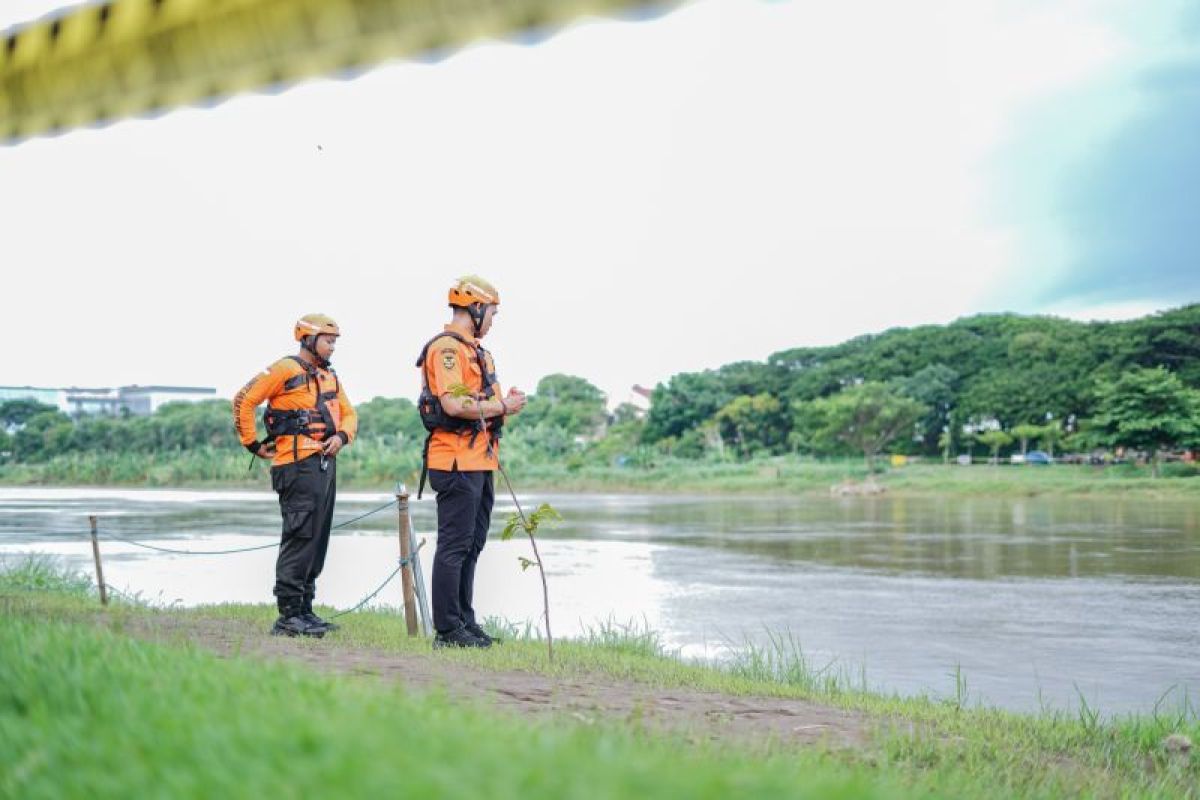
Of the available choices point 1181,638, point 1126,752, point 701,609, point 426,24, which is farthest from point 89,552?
point 426,24

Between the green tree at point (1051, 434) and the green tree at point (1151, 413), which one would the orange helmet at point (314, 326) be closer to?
the green tree at point (1151, 413)

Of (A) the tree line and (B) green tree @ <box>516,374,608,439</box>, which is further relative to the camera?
(B) green tree @ <box>516,374,608,439</box>

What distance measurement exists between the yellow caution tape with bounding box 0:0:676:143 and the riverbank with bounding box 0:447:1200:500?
151 ft

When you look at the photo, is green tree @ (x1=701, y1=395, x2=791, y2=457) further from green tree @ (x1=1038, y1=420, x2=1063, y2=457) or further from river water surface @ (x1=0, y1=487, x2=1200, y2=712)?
river water surface @ (x1=0, y1=487, x2=1200, y2=712)

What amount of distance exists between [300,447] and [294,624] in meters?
1.04

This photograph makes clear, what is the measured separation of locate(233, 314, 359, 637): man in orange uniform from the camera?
24.8 feet

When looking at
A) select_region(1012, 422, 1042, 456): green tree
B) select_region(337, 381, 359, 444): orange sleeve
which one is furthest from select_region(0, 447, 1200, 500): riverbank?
select_region(337, 381, 359, 444): orange sleeve

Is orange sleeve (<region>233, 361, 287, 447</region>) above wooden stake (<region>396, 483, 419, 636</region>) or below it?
above

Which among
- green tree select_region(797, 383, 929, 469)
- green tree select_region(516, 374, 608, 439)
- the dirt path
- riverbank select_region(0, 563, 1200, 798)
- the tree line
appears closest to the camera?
riverbank select_region(0, 563, 1200, 798)

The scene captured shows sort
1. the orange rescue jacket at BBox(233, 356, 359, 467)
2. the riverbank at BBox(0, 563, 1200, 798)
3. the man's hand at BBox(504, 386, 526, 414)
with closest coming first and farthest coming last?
the riverbank at BBox(0, 563, 1200, 798), the man's hand at BBox(504, 386, 526, 414), the orange rescue jacket at BBox(233, 356, 359, 467)

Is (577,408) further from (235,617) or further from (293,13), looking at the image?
(293,13)

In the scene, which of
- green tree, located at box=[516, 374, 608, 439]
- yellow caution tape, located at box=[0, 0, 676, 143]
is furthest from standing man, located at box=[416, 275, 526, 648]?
green tree, located at box=[516, 374, 608, 439]

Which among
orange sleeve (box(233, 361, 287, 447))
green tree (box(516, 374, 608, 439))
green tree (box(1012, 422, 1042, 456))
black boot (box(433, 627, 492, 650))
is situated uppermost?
green tree (box(516, 374, 608, 439))

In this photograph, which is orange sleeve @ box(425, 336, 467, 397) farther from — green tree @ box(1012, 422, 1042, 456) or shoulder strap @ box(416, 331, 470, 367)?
green tree @ box(1012, 422, 1042, 456)
